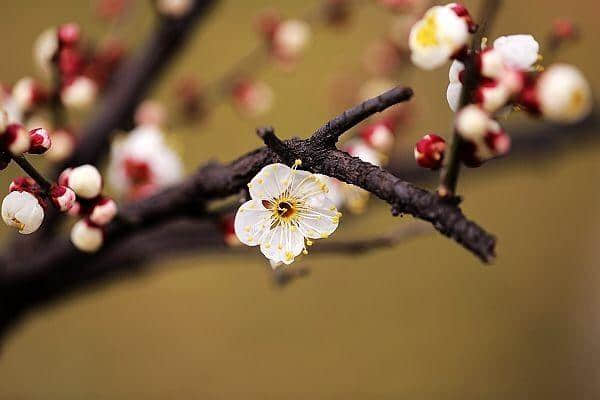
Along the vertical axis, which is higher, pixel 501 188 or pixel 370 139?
pixel 501 188

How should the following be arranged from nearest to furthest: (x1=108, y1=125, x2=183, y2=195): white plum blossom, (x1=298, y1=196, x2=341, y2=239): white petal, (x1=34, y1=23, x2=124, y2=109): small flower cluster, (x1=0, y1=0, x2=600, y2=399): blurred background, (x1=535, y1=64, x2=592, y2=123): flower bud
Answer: (x1=535, y1=64, x2=592, y2=123): flower bud < (x1=298, y1=196, x2=341, y2=239): white petal < (x1=34, y1=23, x2=124, y2=109): small flower cluster < (x1=108, y1=125, x2=183, y2=195): white plum blossom < (x1=0, y1=0, x2=600, y2=399): blurred background

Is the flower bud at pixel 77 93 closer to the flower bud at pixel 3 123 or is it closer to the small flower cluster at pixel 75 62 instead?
the small flower cluster at pixel 75 62

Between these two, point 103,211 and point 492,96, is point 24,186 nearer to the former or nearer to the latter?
point 103,211

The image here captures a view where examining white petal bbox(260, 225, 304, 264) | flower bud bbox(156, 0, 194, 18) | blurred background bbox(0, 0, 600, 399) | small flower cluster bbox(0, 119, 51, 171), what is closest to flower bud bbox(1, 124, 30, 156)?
small flower cluster bbox(0, 119, 51, 171)

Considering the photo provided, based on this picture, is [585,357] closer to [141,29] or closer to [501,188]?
[501,188]

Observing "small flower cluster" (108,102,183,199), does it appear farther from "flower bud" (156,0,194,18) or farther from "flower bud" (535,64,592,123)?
"flower bud" (535,64,592,123)

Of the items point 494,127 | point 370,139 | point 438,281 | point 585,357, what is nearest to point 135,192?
point 370,139
